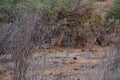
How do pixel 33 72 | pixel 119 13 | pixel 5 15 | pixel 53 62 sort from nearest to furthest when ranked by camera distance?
1. pixel 33 72
2. pixel 53 62
3. pixel 5 15
4. pixel 119 13

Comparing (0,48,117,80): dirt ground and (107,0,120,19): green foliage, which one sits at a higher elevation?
(107,0,120,19): green foliage

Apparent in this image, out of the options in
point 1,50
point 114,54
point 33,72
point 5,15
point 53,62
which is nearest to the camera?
point 33,72

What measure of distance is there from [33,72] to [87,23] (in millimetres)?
6284

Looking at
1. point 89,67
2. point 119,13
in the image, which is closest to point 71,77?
point 89,67

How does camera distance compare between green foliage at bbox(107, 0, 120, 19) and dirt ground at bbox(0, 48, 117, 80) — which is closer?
dirt ground at bbox(0, 48, 117, 80)

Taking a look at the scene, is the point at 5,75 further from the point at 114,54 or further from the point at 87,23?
the point at 87,23

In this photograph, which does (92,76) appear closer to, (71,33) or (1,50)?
(1,50)

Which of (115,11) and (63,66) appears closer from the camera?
(63,66)

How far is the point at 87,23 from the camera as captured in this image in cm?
1166

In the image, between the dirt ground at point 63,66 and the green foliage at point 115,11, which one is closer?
the dirt ground at point 63,66

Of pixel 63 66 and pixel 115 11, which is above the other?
pixel 115 11

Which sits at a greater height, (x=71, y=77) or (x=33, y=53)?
(x=33, y=53)

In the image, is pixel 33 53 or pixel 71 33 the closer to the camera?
pixel 33 53

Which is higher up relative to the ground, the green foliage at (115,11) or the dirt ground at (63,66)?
the green foliage at (115,11)
